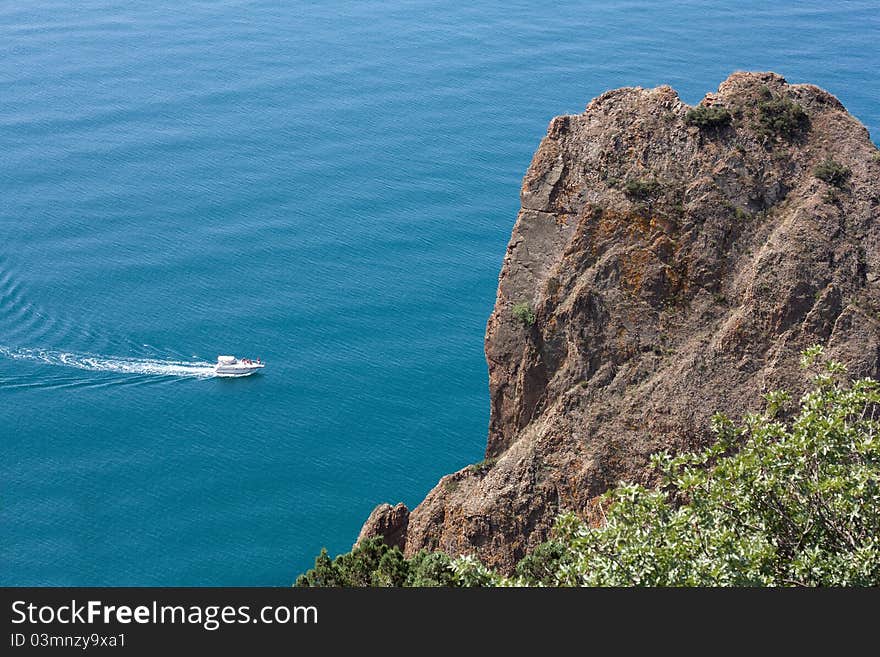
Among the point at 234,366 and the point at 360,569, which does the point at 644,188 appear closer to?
the point at 360,569

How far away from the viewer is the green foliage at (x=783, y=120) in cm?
3581

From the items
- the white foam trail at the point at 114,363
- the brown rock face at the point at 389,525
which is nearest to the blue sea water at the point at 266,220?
the white foam trail at the point at 114,363

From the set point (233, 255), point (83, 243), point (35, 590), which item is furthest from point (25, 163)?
point (35, 590)

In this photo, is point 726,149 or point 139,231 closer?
point 726,149

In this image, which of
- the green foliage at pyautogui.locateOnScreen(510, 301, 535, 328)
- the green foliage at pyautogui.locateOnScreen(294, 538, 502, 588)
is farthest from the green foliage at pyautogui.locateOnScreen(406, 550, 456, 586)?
the green foliage at pyautogui.locateOnScreen(510, 301, 535, 328)

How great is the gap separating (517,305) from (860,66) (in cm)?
10488

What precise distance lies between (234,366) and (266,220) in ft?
76.2

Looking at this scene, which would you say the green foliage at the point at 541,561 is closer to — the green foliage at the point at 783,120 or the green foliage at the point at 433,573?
the green foliage at the point at 433,573

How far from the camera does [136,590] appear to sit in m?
18.2

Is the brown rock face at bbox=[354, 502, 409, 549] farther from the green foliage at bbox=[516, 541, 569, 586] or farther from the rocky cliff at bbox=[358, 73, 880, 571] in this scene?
the green foliage at bbox=[516, 541, 569, 586]

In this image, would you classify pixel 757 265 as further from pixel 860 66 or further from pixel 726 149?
pixel 860 66

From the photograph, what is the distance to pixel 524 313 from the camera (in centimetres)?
3719

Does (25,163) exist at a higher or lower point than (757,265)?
higher

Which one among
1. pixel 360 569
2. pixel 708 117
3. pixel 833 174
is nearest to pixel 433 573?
pixel 360 569
